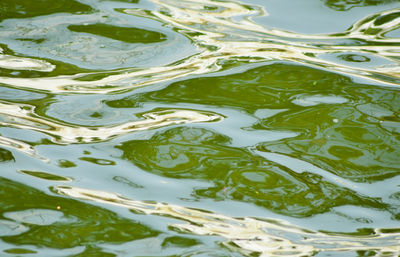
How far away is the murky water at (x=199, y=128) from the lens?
5.63ft

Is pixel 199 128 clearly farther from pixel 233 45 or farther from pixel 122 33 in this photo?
pixel 122 33

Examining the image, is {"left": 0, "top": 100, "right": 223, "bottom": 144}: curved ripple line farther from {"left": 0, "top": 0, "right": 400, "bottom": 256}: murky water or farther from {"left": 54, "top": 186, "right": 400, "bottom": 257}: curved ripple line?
{"left": 54, "top": 186, "right": 400, "bottom": 257}: curved ripple line

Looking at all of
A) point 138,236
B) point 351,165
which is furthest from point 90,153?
point 351,165

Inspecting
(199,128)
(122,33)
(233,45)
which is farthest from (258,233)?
(122,33)

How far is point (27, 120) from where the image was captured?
219cm

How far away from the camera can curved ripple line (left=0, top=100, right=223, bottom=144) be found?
213 centimetres

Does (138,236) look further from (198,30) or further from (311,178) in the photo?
(198,30)

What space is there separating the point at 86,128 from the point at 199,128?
45 cm

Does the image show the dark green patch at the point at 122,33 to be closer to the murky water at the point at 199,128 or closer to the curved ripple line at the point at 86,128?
the murky water at the point at 199,128

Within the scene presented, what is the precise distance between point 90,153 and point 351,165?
964 mm

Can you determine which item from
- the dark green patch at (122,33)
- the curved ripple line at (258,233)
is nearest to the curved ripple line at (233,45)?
the dark green patch at (122,33)

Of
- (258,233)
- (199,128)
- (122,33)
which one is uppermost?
(122,33)

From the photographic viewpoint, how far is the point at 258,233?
172cm

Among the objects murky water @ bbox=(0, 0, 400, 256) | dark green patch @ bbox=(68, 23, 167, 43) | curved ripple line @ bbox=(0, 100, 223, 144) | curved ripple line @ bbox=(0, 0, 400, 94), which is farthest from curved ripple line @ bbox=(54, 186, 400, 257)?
dark green patch @ bbox=(68, 23, 167, 43)
